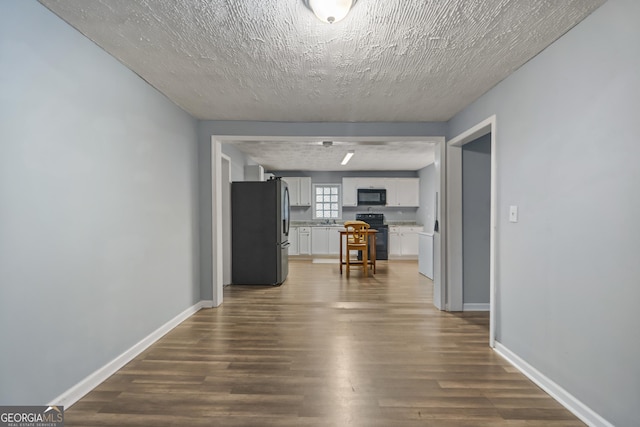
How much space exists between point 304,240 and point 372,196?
2277 mm

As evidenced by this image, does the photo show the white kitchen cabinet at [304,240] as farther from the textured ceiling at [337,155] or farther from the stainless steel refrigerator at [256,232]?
the stainless steel refrigerator at [256,232]

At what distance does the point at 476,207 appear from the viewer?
143 inches

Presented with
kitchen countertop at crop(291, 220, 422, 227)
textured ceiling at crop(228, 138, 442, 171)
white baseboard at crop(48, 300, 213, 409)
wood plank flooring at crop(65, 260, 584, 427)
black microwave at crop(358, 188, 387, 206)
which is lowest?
wood plank flooring at crop(65, 260, 584, 427)

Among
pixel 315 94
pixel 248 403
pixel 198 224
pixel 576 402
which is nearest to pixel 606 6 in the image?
pixel 315 94

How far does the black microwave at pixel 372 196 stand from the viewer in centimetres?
827

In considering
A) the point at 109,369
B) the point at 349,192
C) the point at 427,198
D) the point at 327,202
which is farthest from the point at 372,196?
the point at 109,369

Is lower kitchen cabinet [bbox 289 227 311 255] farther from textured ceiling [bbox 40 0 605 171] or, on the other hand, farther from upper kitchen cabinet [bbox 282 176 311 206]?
textured ceiling [bbox 40 0 605 171]

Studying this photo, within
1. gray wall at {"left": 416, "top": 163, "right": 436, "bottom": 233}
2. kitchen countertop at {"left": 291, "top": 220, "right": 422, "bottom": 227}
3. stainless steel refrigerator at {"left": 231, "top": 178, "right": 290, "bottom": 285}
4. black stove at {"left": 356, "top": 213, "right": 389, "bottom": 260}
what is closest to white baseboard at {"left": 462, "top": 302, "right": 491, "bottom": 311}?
stainless steel refrigerator at {"left": 231, "top": 178, "right": 290, "bottom": 285}

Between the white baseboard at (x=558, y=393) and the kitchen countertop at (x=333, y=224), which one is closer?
the white baseboard at (x=558, y=393)

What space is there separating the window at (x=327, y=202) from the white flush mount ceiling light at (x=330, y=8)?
6.86m

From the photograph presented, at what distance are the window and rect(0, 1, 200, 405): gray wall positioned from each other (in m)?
5.86

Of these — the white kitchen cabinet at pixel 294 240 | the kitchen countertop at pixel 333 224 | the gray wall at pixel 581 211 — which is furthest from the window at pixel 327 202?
the gray wall at pixel 581 211

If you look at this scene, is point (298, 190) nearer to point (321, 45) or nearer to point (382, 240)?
point (382, 240)

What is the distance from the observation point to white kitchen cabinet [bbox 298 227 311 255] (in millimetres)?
8211
